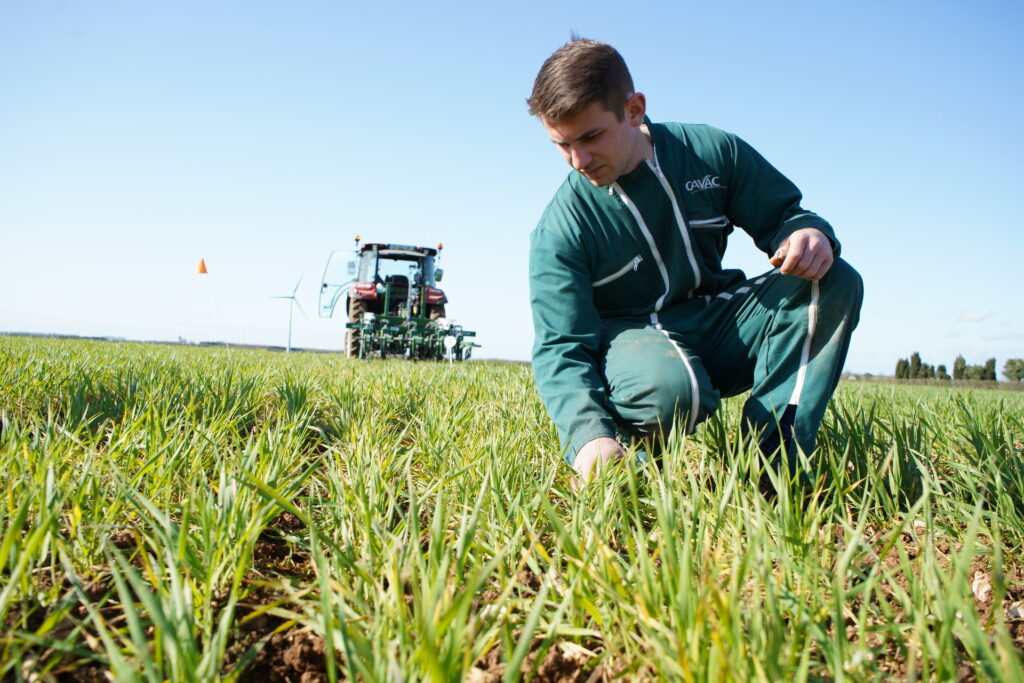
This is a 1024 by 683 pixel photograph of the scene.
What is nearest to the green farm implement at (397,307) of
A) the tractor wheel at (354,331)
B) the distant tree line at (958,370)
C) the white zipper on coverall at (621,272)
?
the tractor wheel at (354,331)

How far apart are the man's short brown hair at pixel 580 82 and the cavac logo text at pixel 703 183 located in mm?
346

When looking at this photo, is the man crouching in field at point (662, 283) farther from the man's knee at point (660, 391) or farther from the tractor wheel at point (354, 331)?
the tractor wheel at point (354, 331)

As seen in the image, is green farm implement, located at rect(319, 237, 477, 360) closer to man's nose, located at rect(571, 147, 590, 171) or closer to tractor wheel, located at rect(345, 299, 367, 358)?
tractor wheel, located at rect(345, 299, 367, 358)

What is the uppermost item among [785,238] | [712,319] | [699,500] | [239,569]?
[785,238]

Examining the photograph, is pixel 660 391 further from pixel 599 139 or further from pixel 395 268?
A: pixel 395 268

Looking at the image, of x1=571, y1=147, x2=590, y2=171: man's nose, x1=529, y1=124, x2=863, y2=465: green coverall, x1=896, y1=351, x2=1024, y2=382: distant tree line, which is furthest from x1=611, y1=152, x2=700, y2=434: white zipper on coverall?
x1=896, y1=351, x2=1024, y2=382: distant tree line

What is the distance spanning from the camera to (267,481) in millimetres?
1373

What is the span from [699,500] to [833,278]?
3.60 ft

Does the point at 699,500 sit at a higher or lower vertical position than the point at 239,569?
higher

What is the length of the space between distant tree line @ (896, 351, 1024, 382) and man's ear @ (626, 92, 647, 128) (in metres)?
29.6

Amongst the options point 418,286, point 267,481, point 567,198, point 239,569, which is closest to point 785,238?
point 567,198

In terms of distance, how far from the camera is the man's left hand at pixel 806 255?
6.04 ft

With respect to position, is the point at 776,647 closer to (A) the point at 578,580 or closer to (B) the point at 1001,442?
(A) the point at 578,580

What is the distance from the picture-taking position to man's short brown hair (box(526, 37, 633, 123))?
6.59 feet
